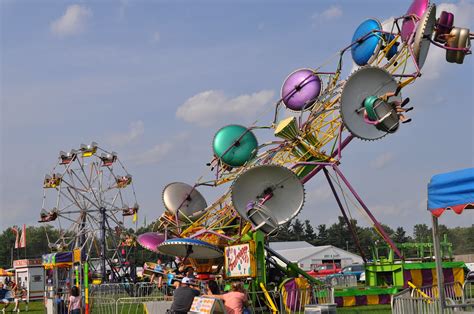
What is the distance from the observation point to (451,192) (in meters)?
11.4

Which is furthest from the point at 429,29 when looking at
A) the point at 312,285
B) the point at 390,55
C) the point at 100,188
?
the point at 100,188

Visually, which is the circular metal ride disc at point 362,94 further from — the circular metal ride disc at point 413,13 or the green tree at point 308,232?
the green tree at point 308,232

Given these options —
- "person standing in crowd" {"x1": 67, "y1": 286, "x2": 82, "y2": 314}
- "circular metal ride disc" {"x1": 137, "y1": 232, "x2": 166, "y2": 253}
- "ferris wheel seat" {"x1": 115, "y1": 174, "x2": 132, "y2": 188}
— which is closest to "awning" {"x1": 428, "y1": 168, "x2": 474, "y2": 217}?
"person standing in crowd" {"x1": 67, "y1": 286, "x2": 82, "y2": 314}

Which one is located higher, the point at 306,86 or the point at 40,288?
the point at 306,86

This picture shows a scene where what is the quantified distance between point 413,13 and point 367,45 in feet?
6.83

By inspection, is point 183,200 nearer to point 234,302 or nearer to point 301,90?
point 301,90

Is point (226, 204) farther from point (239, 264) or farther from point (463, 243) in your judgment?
point (463, 243)

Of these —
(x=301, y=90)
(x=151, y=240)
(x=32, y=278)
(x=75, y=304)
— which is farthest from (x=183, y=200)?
(x=32, y=278)

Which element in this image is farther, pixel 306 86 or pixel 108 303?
pixel 306 86

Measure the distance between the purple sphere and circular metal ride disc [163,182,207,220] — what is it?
20.0 feet

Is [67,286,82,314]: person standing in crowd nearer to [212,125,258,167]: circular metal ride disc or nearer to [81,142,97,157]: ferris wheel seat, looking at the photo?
[212,125,258,167]: circular metal ride disc

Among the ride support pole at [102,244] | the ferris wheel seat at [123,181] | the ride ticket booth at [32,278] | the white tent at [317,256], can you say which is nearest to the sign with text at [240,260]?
the ride support pole at [102,244]

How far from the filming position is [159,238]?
97.4 ft

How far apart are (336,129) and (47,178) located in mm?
32357
